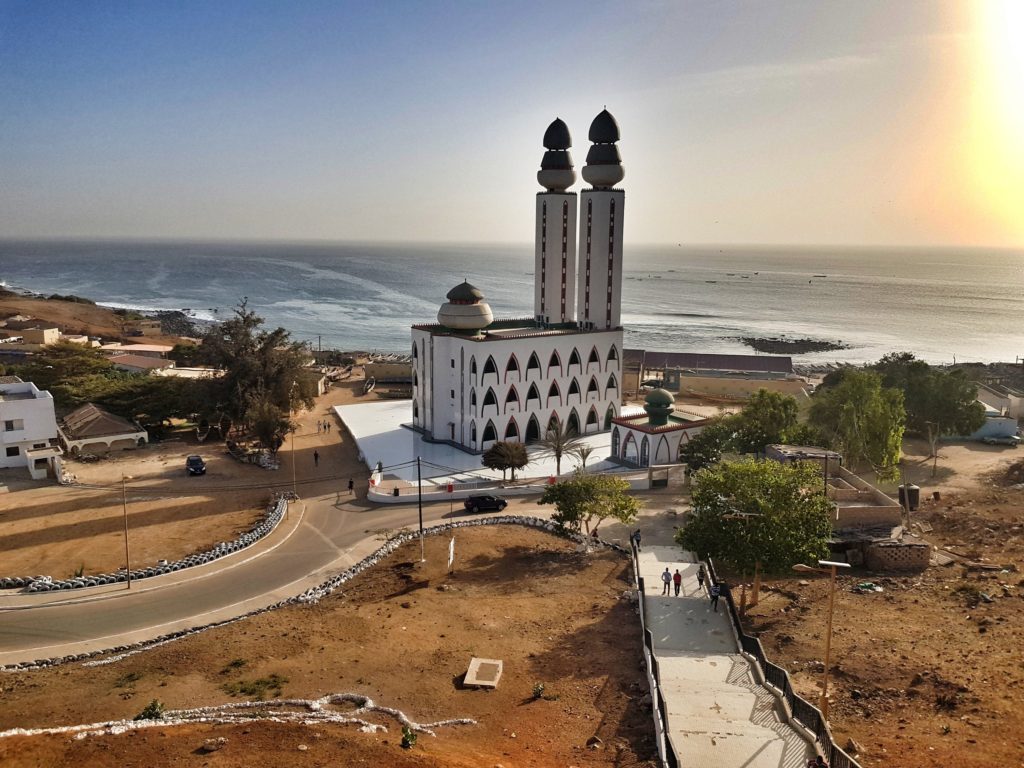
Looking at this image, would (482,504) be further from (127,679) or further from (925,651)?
(925,651)

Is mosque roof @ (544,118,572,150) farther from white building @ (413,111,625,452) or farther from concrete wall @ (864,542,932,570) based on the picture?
concrete wall @ (864,542,932,570)

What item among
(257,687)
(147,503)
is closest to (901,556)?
(257,687)

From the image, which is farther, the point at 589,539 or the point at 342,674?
the point at 589,539

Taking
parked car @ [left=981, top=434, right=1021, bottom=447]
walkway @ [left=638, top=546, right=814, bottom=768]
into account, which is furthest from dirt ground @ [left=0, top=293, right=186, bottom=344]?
parked car @ [left=981, top=434, right=1021, bottom=447]

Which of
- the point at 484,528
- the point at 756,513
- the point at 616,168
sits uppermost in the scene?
the point at 616,168

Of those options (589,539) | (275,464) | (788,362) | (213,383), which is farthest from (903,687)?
(788,362)

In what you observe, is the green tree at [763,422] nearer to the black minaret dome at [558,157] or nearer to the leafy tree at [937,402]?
the leafy tree at [937,402]

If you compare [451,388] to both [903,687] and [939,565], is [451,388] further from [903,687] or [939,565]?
[903,687]

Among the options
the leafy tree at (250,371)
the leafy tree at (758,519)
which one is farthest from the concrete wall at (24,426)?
the leafy tree at (758,519)
